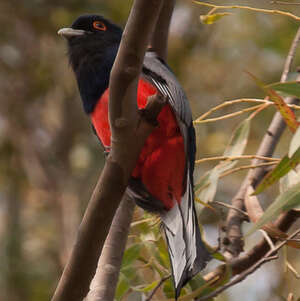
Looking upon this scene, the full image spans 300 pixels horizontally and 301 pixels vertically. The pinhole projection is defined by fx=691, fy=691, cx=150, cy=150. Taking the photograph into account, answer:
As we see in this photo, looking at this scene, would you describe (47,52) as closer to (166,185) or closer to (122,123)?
(166,185)

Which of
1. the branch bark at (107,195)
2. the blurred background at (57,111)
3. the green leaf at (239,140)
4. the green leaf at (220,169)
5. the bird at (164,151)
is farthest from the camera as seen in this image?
the blurred background at (57,111)

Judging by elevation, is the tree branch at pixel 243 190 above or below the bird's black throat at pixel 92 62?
below

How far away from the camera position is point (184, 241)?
9.95 ft

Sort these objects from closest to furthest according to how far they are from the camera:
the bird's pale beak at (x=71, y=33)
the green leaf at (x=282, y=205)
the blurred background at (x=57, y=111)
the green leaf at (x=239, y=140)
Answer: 1. the green leaf at (x=282, y=205)
2. the green leaf at (x=239, y=140)
3. the bird's pale beak at (x=71, y=33)
4. the blurred background at (x=57, y=111)

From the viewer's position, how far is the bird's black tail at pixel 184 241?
9.26 feet

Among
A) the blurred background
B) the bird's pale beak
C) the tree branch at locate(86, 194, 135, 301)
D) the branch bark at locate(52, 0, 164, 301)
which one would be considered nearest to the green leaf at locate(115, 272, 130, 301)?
the tree branch at locate(86, 194, 135, 301)

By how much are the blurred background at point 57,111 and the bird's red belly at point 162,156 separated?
3206 mm

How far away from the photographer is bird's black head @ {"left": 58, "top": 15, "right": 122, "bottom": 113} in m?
3.55

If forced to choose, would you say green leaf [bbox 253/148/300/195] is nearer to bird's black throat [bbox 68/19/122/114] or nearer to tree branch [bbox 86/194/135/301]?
tree branch [bbox 86/194/135/301]

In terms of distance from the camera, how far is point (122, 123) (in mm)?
2217

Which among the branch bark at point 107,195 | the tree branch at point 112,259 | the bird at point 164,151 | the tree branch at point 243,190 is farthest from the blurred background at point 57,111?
the branch bark at point 107,195

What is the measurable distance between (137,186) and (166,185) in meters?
0.15

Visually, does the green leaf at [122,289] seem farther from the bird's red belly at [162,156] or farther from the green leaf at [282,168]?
the green leaf at [282,168]

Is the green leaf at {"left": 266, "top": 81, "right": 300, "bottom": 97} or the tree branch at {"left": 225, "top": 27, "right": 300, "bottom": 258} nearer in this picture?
the green leaf at {"left": 266, "top": 81, "right": 300, "bottom": 97}
